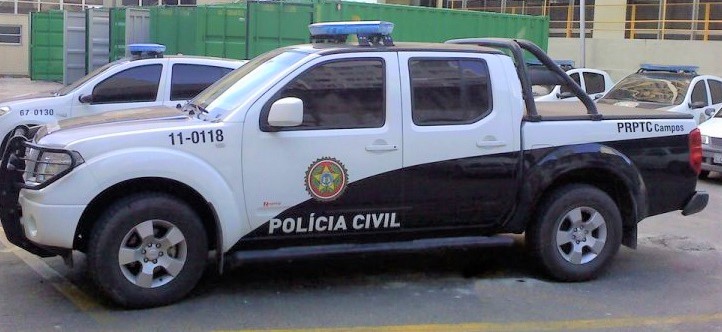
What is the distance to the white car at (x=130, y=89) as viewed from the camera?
10.7 meters

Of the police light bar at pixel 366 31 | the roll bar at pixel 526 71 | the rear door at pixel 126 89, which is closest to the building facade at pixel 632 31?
the rear door at pixel 126 89

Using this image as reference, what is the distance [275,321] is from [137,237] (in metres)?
1.03

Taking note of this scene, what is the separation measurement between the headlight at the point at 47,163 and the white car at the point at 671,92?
11191mm

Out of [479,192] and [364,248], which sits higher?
[479,192]

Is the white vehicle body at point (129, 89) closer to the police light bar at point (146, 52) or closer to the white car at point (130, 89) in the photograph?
the white car at point (130, 89)

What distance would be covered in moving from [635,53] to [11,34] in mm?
26779

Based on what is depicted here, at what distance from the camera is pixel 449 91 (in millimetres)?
6289

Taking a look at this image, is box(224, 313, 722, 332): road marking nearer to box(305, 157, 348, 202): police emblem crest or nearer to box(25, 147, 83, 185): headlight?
box(305, 157, 348, 202): police emblem crest

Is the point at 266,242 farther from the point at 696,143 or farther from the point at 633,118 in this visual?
the point at 696,143

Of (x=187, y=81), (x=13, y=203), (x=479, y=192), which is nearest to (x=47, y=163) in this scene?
(x=13, y=203)

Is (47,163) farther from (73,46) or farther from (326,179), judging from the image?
(73,46)

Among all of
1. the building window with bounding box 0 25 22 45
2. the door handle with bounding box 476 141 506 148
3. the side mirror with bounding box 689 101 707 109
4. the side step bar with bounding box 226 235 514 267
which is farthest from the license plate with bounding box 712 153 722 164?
the building window with bounding box 0 25 22 45

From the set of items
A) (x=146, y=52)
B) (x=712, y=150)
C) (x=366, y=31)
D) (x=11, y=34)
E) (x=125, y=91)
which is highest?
(x=11, y=34)

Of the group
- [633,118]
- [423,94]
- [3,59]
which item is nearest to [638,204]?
[633,118]
